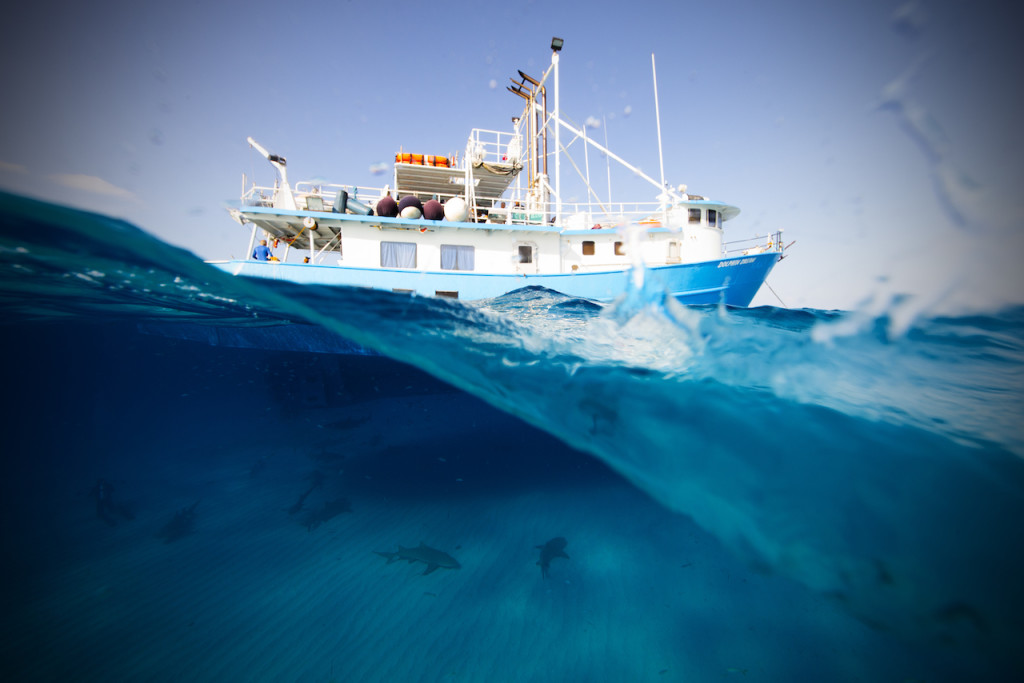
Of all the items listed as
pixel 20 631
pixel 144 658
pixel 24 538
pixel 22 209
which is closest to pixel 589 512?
pixel 144 658

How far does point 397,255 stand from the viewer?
1249cm

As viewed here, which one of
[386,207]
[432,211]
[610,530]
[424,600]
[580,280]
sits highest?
[386,207]

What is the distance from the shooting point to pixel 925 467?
11.6 feet

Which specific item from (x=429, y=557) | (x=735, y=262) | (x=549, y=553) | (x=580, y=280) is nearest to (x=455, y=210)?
(x=580, y=280)

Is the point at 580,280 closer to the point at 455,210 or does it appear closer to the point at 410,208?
the point at 455,210

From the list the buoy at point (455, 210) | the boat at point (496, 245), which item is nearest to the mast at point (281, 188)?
the boat at point (496, 245)

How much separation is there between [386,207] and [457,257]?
9.82 ft

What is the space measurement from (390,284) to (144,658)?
9.07 m

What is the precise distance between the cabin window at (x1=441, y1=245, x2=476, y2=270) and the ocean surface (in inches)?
267

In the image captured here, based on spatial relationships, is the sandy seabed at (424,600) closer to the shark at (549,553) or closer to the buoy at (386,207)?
the shark at (549,553)

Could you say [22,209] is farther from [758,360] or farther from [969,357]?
[969,357]

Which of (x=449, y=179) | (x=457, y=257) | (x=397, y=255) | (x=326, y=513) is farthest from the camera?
(x=449, y=179)

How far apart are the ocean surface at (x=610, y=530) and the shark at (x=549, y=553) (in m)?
0.04

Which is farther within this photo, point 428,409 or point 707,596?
point 428,409
